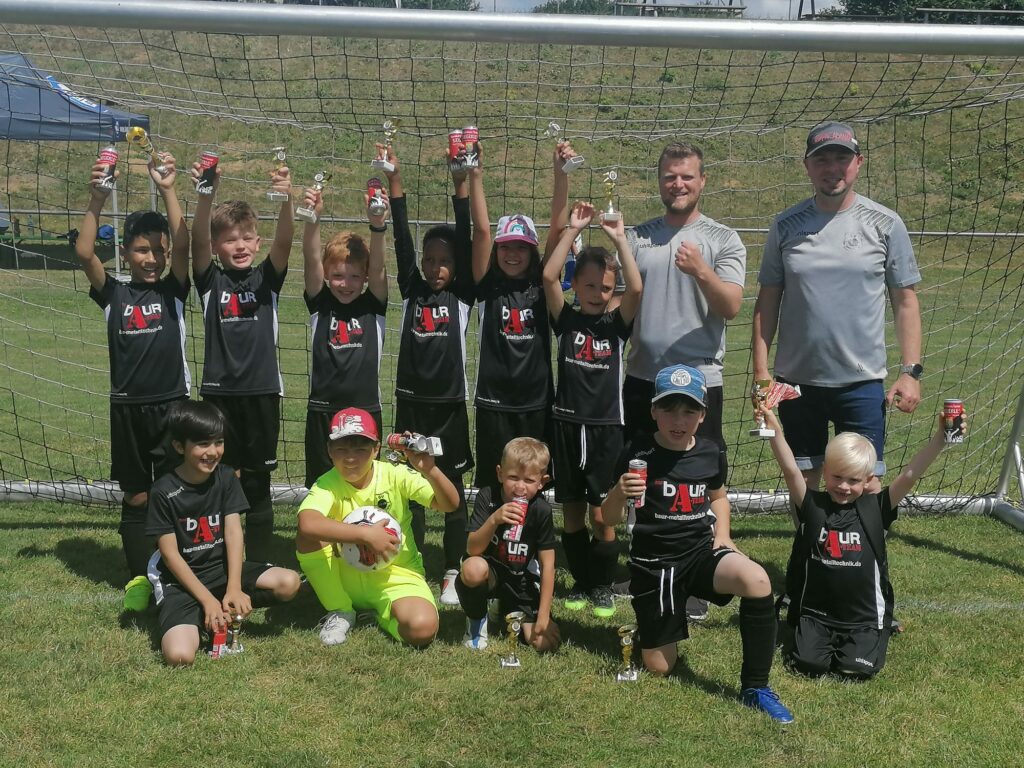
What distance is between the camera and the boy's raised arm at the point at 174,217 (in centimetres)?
488

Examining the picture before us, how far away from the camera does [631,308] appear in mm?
4801

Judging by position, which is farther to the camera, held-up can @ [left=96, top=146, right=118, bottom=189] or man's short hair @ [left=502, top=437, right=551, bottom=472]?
held-up can @ [left=96, top=146, right=118, bottom=189]

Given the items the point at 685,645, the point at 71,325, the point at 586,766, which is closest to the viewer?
the point at 586,766

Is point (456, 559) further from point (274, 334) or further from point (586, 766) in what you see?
point (586, 766)

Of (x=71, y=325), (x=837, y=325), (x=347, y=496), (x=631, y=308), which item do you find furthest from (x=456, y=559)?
(x=71, y=325)

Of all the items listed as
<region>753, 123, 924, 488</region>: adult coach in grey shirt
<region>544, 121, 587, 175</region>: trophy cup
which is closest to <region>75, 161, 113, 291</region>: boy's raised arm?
<region>544, 121, 587, 175</region>: trophy cup

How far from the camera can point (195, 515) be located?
4691 mm

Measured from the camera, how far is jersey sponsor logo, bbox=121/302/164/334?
5.19m

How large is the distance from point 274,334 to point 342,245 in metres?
0.64

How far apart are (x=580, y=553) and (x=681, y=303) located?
1.44m

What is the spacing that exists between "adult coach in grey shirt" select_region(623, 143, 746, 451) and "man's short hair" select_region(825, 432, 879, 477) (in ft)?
1.84

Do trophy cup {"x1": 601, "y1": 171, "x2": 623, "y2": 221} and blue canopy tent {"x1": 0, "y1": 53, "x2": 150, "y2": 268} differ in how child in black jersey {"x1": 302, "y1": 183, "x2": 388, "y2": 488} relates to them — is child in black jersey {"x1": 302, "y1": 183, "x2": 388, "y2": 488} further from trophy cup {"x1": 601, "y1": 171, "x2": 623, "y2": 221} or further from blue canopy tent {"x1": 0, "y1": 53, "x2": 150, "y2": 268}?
blue canopy tent {"x1": 0, "y1": 53, "x2": 150, "y2": 268}

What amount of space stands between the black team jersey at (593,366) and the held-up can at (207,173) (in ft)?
6.27

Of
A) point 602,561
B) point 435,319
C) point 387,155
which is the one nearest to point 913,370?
point 602,561
